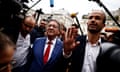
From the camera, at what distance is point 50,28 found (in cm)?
389

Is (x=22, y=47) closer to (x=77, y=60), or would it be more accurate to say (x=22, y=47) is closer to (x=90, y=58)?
(x=77, y=60)

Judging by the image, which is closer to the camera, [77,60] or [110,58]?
[110,58]

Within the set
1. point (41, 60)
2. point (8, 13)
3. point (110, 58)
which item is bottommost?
point (41, 60)

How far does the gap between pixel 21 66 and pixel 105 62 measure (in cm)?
252

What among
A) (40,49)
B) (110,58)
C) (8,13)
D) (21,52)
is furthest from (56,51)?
(110,58)

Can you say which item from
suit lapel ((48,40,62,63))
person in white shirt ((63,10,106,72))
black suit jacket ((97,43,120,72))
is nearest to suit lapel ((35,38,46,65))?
suit lapel ((48,40,62,63))

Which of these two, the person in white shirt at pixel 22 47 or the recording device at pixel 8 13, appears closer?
the recording device at pixel 8 13

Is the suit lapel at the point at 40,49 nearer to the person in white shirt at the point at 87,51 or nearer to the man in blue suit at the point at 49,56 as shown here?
the man in blue suit at the point at 49,56

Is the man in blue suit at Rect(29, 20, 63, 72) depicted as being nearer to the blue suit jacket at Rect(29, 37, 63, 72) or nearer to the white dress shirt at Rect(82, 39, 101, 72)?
the blue suit jacket at Rect(29, 37, 63, 72)

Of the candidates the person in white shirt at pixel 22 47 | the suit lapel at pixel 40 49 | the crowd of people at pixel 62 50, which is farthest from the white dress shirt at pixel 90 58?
the person in white shirt at pixel 22 47

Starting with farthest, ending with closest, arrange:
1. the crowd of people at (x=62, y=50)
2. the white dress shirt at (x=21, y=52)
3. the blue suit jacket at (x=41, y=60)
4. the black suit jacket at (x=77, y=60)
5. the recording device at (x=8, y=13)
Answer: the white dress shirt at (x=21, y=52) → the blue suit jacket at (x=41, y=60) → the black suit jacket at (x=77, y=60) → the crowd of people at (x=62, y=50) → the recording device at (x=8, y=13)

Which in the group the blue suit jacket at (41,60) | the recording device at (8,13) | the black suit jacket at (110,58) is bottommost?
the blue suit jacket at (41,60)

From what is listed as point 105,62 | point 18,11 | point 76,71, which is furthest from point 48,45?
point 105,62

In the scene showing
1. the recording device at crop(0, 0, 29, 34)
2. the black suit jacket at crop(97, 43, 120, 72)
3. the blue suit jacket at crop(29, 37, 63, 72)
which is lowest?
the blue suit jacket at crop(29, 37, 63, 72)
